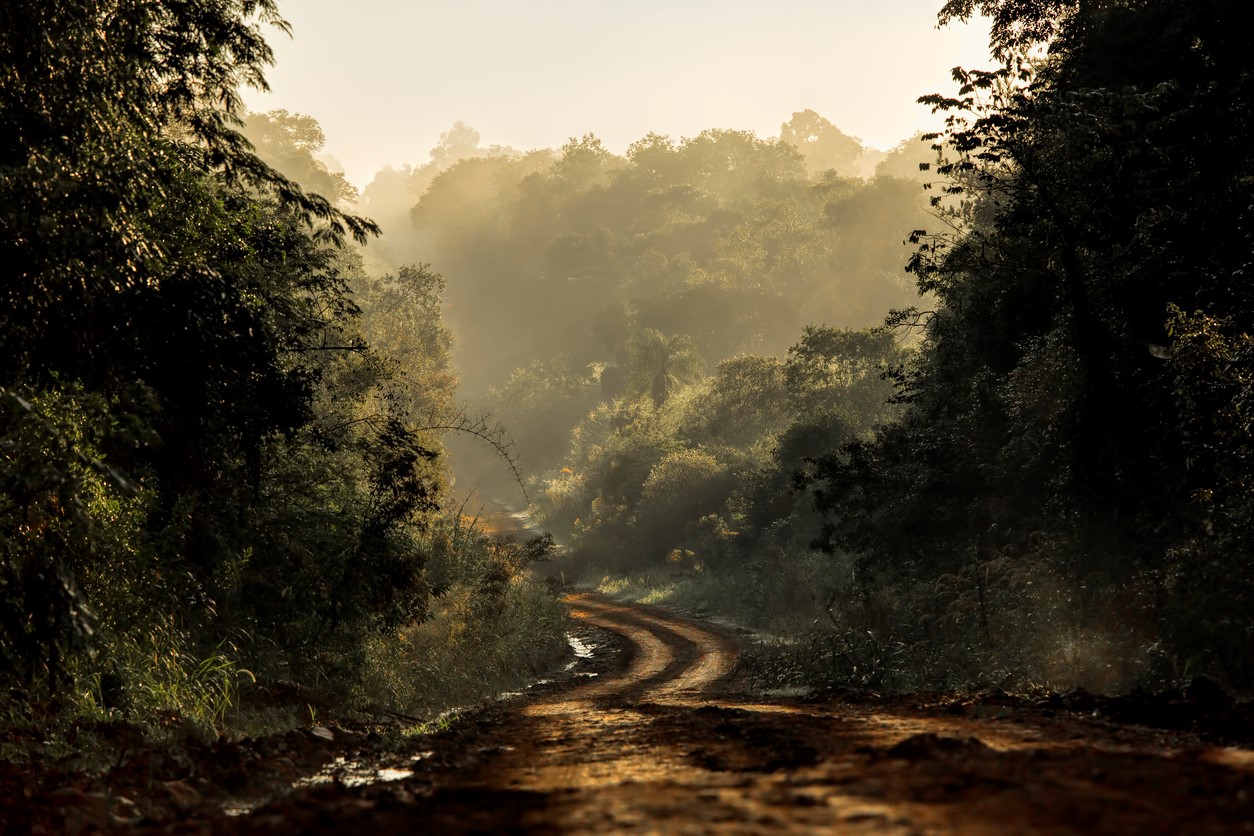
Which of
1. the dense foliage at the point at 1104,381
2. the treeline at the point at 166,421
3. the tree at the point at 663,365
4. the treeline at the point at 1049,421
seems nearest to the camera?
the treeline at the point at 166,421

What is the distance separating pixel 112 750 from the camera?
7.80 metres

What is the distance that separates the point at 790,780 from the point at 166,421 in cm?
954

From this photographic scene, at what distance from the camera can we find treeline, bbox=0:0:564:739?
7637 millimetres

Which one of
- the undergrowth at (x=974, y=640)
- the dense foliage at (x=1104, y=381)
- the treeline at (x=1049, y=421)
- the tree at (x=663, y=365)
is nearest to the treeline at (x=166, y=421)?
the undergrowth at (x=974, y=640)

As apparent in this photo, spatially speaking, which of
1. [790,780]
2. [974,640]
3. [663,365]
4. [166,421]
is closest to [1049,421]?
[974,640]

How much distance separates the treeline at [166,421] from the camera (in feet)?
25.1

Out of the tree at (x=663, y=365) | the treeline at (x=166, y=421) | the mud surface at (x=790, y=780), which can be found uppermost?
the tree at (x=663, y=365)

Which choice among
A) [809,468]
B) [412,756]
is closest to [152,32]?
[412,756]

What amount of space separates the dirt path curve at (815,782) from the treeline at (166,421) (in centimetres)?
355

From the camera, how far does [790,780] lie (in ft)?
15.7

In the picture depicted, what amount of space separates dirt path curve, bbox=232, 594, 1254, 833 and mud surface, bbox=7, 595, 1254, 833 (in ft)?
0.05

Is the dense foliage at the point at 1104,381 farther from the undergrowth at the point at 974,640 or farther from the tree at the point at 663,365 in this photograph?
the tree at the point at 663,365

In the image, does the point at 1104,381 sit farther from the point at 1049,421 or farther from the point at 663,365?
the point at 663,365

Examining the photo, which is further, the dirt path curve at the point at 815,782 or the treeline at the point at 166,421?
the treeline at the point at 166,421
